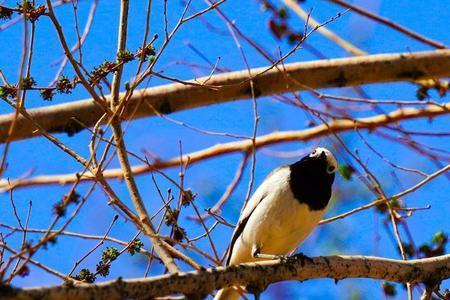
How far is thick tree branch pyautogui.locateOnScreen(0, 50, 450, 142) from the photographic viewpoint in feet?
17.0

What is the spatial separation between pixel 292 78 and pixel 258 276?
1742 millimetres

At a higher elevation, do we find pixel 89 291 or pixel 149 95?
pixel 149 95

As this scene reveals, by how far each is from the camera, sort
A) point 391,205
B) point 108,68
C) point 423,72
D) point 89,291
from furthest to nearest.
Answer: point 423,72 < point 391,205 < point 108,68 < point 89,291

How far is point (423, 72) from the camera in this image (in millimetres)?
5160

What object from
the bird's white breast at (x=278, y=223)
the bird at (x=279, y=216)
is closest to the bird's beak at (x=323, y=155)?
the bird at (x=279, y=216)

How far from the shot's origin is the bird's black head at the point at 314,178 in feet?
16.0

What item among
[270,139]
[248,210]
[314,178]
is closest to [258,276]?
[248,210]

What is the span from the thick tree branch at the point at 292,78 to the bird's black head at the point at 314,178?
43cm

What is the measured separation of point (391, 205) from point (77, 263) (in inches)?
65.8

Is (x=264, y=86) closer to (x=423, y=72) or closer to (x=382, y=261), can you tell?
(x=423, y=72)

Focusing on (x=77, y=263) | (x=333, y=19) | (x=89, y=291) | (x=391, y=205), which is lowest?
(x=89, y=291)

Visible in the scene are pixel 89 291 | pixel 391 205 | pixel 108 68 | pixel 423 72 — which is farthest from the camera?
pixel 423 72

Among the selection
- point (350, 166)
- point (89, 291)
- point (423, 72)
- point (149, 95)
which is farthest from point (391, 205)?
point (89, 291)

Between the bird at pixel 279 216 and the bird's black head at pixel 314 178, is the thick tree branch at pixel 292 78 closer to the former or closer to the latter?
the bird's black head at pixel 314 178
